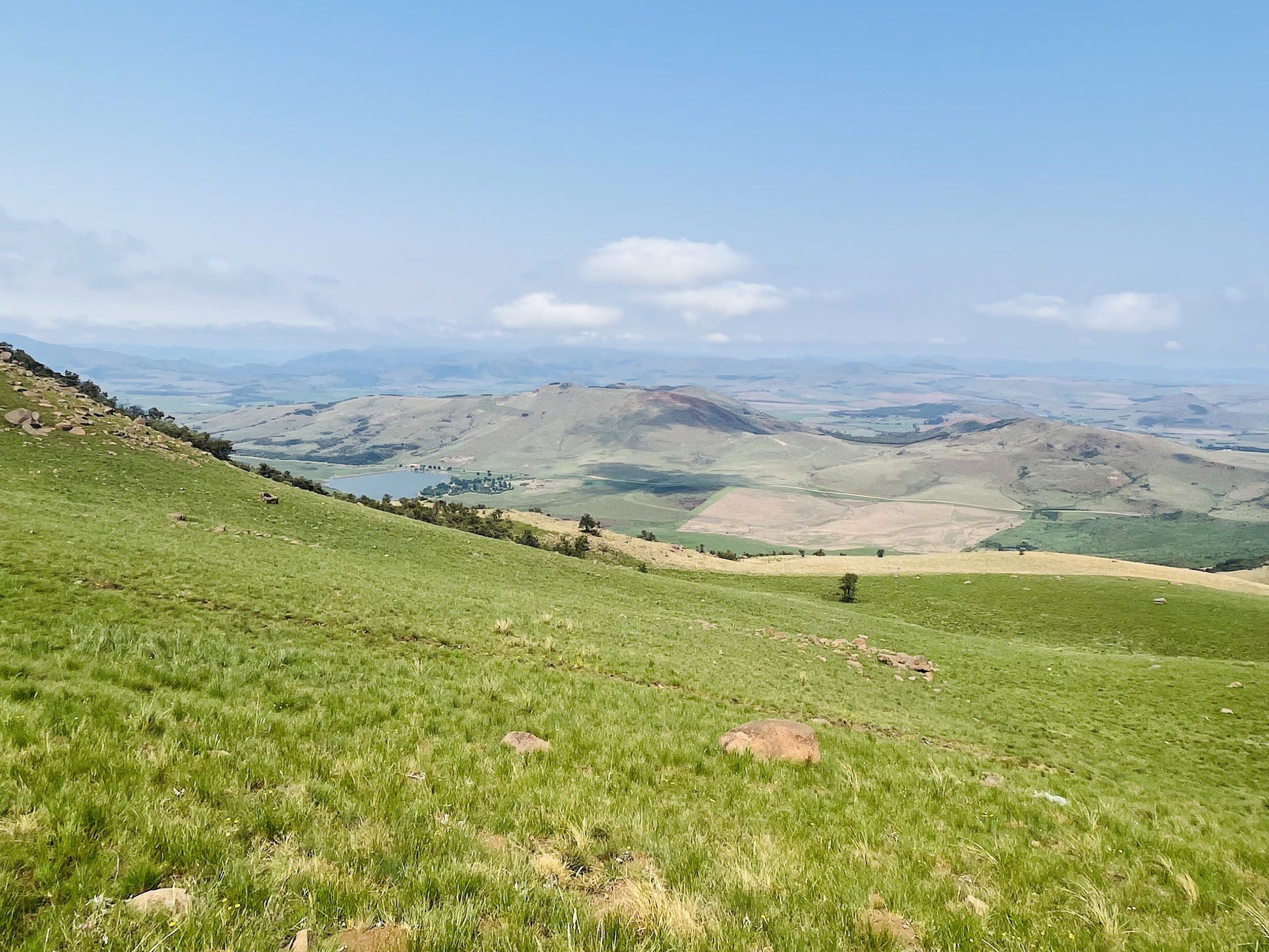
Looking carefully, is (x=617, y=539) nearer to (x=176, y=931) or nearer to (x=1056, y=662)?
(x=1056, y=662)

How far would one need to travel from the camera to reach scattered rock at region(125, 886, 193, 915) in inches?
182

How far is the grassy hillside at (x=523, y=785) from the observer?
5422mm

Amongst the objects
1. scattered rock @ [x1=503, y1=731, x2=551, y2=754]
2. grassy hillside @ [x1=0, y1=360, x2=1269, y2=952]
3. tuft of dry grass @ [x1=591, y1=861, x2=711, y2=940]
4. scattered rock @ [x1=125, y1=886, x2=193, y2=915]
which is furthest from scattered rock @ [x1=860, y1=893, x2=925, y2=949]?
scattered rock @ [x1=503, y1=731, x2=551, y2=754]

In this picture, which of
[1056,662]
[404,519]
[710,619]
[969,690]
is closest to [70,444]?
[404,519]

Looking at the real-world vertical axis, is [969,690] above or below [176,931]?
below

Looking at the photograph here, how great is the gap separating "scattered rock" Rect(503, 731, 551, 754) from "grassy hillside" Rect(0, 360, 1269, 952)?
36 cm

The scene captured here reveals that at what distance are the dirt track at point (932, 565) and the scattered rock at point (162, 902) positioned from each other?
244 ft

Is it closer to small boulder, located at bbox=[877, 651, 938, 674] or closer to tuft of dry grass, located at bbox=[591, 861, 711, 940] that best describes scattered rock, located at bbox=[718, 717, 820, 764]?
tuft of dry grass, located at bbox=[591, 861, 711, 940]

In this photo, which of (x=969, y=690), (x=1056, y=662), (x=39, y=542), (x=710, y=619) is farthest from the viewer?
(x=710, y=619)

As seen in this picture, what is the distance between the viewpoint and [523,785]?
923cm

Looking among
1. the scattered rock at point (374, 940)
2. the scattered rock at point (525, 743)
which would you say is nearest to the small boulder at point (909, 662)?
the scattered rock at point (525, 743)

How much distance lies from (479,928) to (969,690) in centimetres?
3357

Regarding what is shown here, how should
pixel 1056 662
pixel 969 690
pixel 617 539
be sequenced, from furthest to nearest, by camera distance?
pixel 617 539 → pixel 1056 662 → pixel 969 690

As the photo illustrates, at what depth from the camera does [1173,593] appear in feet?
204
